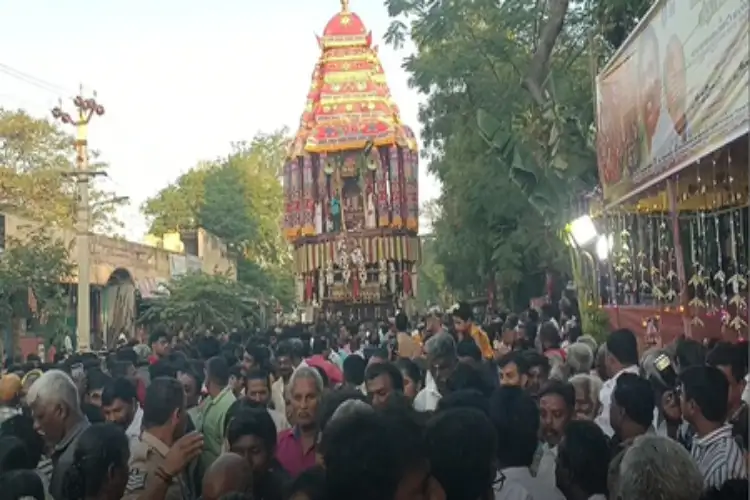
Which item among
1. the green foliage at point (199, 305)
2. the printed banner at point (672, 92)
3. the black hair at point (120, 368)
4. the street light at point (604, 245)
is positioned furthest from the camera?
the green foliage at point (199, 305)

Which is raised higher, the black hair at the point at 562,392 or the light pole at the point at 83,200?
the light pole at the point at 83,200

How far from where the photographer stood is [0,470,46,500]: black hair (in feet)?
13.1

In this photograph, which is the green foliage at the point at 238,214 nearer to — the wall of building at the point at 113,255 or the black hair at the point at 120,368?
the wall of building at the point at 113,255

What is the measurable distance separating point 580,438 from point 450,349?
3471 mm

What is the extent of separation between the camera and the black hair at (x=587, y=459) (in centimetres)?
427

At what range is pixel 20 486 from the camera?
403 cm

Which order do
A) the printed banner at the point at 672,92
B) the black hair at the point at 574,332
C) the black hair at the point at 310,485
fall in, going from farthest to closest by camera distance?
the black hair at the point at 574,332
the printed banner at the point at 672,92
the black hair at the point at 310,485

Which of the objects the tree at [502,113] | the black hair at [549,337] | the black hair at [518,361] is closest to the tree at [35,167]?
the tree at [502,113]

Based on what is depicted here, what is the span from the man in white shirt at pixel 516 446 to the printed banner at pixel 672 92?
2380 millimetres

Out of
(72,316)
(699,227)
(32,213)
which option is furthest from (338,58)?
(699,227)

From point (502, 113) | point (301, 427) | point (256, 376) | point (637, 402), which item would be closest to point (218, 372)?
point (256, 376)

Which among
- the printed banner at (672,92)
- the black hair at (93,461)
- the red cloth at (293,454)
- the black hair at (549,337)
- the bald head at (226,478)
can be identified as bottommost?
the red cloth at (293,454)

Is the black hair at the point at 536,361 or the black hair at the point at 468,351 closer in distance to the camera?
the black hair at the point at 536,361

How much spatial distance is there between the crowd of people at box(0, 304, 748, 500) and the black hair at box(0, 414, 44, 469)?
0.04ft
